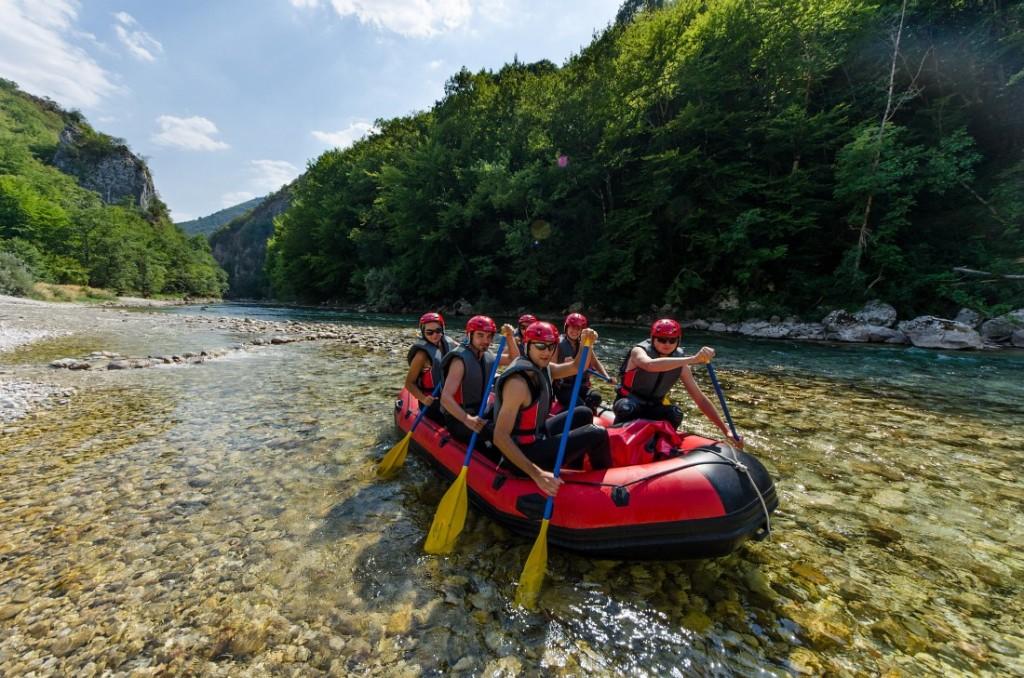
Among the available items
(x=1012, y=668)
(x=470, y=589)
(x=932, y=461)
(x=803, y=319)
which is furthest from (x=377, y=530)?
(x=803, y=319)

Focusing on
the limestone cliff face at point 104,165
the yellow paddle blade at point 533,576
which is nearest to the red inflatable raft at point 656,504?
the yellow paddle blade at point 533,576

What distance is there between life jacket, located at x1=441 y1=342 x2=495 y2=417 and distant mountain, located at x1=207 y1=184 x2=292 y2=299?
125258 millimetres

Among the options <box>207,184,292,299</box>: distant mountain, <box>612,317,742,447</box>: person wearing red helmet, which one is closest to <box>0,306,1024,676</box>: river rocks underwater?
<box>612,317,742,447</box>: person wearing red helmet

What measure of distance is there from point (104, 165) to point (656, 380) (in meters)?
135

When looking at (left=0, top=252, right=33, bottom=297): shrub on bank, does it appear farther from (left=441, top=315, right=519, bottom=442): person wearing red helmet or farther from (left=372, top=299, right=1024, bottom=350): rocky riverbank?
(left=372, top=299, right=1024, bottom=350): rocky riverbank

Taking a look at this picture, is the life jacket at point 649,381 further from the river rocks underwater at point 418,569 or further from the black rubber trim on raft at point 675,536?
the river rocks underwater at point 418,569

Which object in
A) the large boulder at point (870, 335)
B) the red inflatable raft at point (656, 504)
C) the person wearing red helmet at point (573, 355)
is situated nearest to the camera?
the red inflatable raft at point (656, 504)

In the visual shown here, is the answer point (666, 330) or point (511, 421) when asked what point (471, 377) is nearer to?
point (511, 421)

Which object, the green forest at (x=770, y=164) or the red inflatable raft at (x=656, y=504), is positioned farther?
the green forest at (x=770, y=164)

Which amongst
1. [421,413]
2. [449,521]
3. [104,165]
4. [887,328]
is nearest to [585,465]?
[449,521]

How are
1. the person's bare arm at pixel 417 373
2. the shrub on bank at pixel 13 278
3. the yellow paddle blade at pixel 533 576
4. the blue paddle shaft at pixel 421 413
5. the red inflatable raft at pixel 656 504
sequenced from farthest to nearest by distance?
the shrub on bank at pixel 13 278 → the person's bare arm at pixel 417 373 → the blue paddle shaft at pixel 421 413 → the red inflatable raft at pixel 656 504 → the yellow paddle blade at pixel 533 576

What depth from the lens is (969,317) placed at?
16.7 metres

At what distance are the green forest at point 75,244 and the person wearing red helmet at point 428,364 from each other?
42171 millimetres

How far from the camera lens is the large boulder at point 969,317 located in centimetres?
1634
